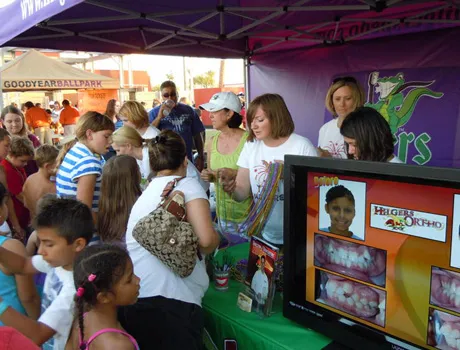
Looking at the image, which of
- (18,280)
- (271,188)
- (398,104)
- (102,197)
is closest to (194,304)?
(271,188)

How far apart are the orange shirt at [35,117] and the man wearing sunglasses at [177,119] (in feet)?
22.1

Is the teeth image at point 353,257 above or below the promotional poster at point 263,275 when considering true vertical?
above

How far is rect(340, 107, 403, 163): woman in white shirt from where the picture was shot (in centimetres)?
146

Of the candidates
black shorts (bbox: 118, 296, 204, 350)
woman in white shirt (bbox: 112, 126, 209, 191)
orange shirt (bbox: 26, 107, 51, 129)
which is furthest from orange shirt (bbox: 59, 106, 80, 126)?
black shorts (bbox: 118, 296, 204, 350)

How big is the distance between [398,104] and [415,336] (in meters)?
3.79

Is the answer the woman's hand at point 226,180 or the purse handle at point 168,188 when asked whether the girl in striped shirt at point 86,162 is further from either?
the purse handle at point 168,188

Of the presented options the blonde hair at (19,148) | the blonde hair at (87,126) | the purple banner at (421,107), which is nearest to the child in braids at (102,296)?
the blonde hair at (87,126)

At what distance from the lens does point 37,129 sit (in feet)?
34.7


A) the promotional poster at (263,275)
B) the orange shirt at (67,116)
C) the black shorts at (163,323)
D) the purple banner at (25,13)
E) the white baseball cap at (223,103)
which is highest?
the purple banner at (25,13)

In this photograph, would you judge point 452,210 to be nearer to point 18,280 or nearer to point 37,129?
point 18,280

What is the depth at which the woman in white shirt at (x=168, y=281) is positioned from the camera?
4.37 ft

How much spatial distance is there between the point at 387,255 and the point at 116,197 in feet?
4.58

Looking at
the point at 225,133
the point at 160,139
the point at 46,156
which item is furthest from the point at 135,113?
the point at 160,139

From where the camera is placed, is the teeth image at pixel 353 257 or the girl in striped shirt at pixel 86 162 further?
the girl in striped shirt at pixel 86 162
